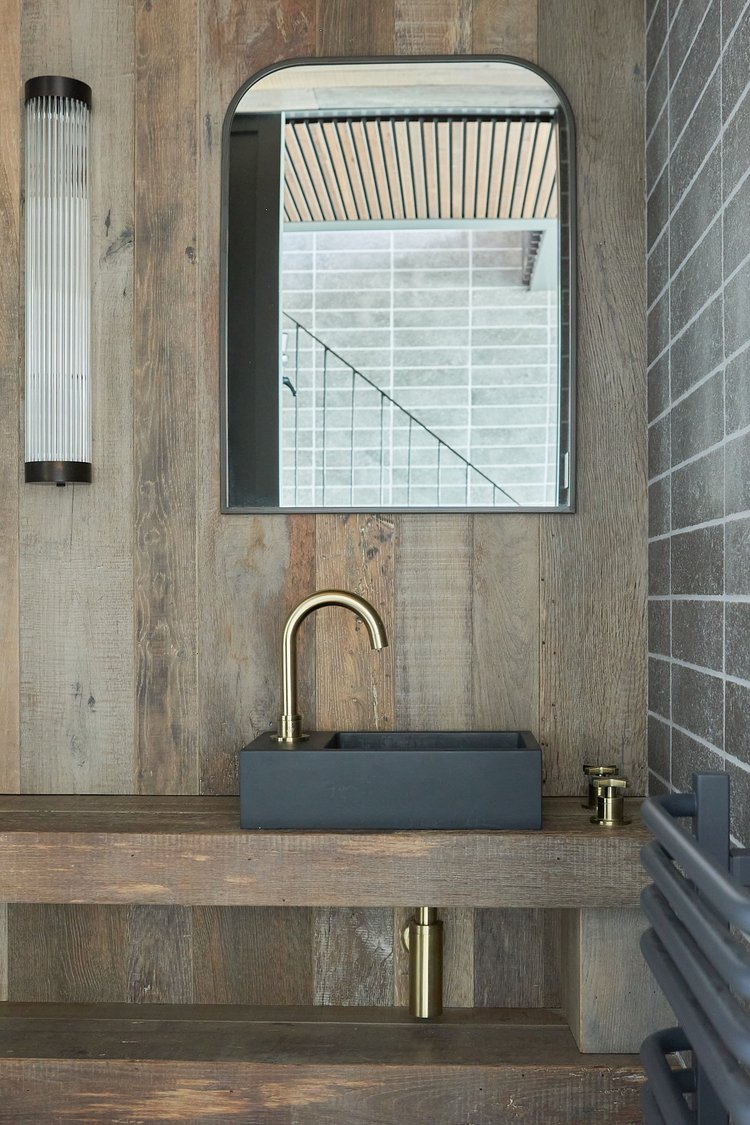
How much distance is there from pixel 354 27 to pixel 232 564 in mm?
937

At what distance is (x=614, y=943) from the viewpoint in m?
1.43

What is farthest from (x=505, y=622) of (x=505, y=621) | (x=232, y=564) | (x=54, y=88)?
(x=54, y=88)

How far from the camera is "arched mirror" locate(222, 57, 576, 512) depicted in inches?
66.5

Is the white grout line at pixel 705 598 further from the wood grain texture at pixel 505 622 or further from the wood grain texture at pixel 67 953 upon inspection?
the wood grain texture at pixel 67 953

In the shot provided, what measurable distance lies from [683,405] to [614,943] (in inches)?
30.0

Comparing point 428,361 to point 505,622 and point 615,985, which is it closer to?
point 505,622

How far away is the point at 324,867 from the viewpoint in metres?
1.40

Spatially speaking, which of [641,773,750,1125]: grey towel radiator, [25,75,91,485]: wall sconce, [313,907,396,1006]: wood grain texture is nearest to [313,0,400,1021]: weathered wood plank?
[313,907,396,1006]: wood grain texture

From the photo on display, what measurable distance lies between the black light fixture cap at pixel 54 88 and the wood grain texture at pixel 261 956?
1390 millimetres

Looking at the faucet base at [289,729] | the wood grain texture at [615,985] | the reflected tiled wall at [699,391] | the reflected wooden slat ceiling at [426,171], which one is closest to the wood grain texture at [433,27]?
the reflected wooden slat ceiling at [426,171]

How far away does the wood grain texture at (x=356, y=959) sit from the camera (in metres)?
1.71

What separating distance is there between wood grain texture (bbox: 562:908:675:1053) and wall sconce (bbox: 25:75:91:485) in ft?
3.54

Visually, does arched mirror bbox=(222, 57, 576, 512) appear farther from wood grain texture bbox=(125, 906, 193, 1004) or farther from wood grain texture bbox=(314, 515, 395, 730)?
wood grain texture bbox=(125, 906, 193, 1004)

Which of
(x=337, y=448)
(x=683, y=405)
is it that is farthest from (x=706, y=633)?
(x=337, y=448)
